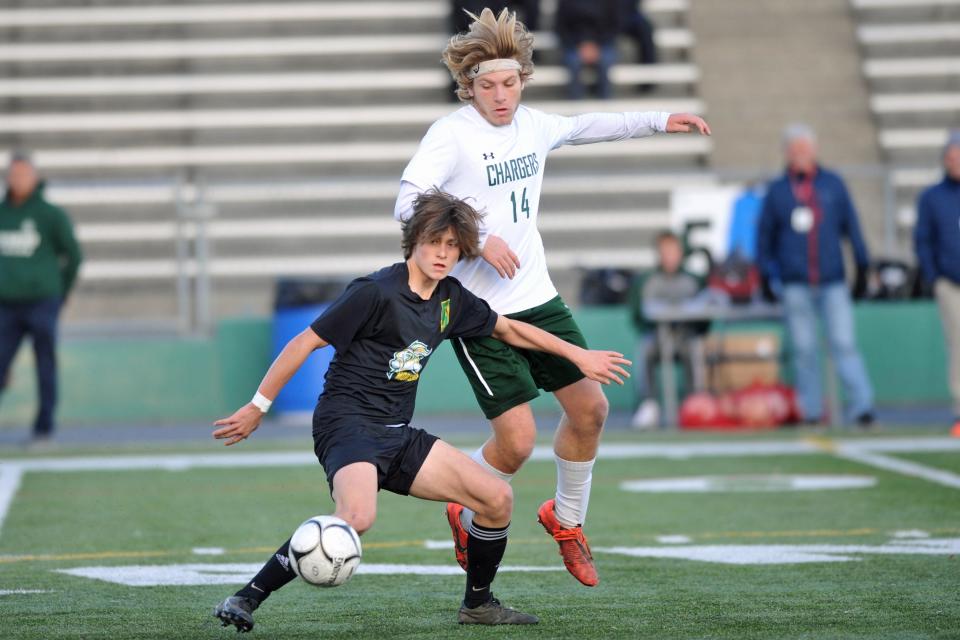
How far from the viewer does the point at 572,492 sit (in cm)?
615

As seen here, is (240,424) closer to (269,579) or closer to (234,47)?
(269,579)

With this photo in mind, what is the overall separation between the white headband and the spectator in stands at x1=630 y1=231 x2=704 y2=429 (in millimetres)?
7472

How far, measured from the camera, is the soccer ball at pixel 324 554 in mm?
4645

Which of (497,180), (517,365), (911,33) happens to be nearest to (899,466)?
(517,365)

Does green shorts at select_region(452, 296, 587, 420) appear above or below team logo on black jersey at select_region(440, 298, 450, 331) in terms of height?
below

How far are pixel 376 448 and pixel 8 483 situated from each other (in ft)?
18.2

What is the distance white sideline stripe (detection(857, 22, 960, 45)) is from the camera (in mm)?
20266

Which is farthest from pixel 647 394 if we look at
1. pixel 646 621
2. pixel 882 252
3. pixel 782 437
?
pixel 646 621

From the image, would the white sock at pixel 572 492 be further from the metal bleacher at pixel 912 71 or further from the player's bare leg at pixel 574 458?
the metal bleacher at pixel 912 71

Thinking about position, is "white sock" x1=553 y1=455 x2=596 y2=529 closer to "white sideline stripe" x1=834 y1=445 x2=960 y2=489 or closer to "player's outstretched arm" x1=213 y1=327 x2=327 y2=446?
"player's outstretched arm" x1=213 y1=327 x2=327 y2=446

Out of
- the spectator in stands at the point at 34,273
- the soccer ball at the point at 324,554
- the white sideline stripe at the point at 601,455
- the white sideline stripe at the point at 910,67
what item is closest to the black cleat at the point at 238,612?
the soccer ball at the point at 324,554

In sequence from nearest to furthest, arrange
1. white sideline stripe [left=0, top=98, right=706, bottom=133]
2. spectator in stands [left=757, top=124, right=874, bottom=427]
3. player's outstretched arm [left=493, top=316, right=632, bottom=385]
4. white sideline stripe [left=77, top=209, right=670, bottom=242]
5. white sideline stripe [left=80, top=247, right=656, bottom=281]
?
player's outstretched arm [left=493, top=316, right=632, bottom=385] → spectator in stands [left=757, top=124, right=874, bottom=427] → white sideline stripe [left=77, top=209, right=670, bottom=242] → white sideline stripe [left=80, top=247, right=656, bottom=281] → white sideline stripe [left=0, top=98, right=706, bottom=133]

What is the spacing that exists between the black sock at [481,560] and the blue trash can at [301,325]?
28.5ft

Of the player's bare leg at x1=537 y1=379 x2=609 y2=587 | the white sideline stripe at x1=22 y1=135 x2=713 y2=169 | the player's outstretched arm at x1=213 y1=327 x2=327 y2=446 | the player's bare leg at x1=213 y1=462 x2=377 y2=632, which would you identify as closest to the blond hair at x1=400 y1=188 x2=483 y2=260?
the player's outstretched arm at x1=213 y1=327 x2=327 y2=446
